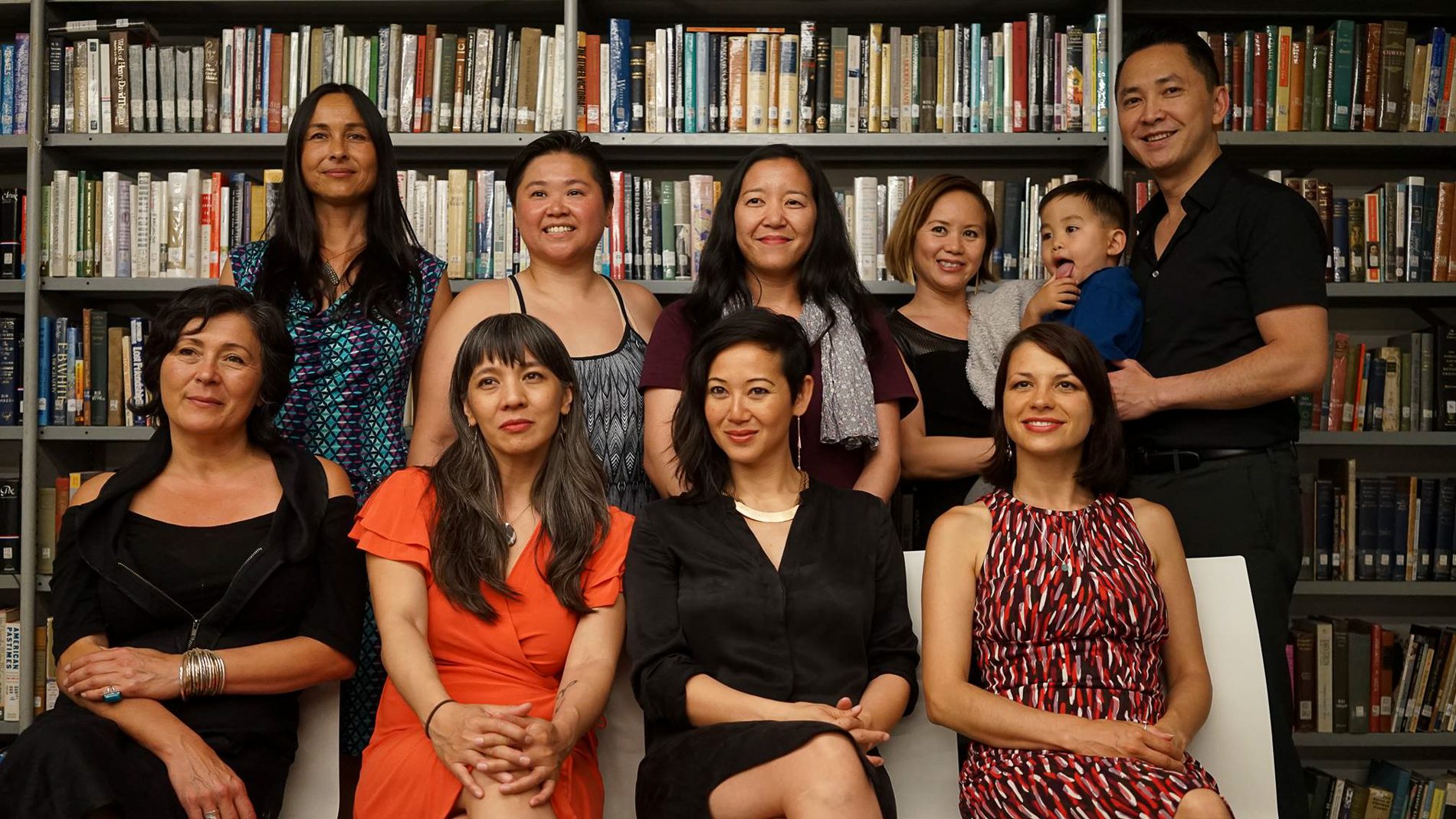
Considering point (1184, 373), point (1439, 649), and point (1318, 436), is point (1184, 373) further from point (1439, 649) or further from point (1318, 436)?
point (1439, 649)

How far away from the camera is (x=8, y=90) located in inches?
132

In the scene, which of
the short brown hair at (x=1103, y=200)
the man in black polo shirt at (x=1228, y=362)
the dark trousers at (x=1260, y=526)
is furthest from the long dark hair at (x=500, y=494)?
the short brown hair at (x=1103, y=200)

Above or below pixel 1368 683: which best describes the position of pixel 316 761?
above

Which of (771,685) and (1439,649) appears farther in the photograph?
(1439,649)

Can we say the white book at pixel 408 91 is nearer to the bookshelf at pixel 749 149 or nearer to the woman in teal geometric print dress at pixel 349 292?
the bookshelf at pixel 749 149

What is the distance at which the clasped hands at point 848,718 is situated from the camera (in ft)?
5.88

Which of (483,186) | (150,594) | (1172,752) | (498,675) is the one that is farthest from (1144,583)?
(483,186)

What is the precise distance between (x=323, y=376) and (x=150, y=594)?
59 cm

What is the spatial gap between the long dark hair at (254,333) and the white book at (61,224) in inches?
59.3

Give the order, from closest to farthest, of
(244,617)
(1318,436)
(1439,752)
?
(244,617)
(1318,436)
(1439,752)

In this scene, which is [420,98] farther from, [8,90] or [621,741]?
[621,741]

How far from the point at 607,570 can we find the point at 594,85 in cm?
178

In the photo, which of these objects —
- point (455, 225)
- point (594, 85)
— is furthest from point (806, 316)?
point (455, 225)

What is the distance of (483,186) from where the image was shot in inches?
132
